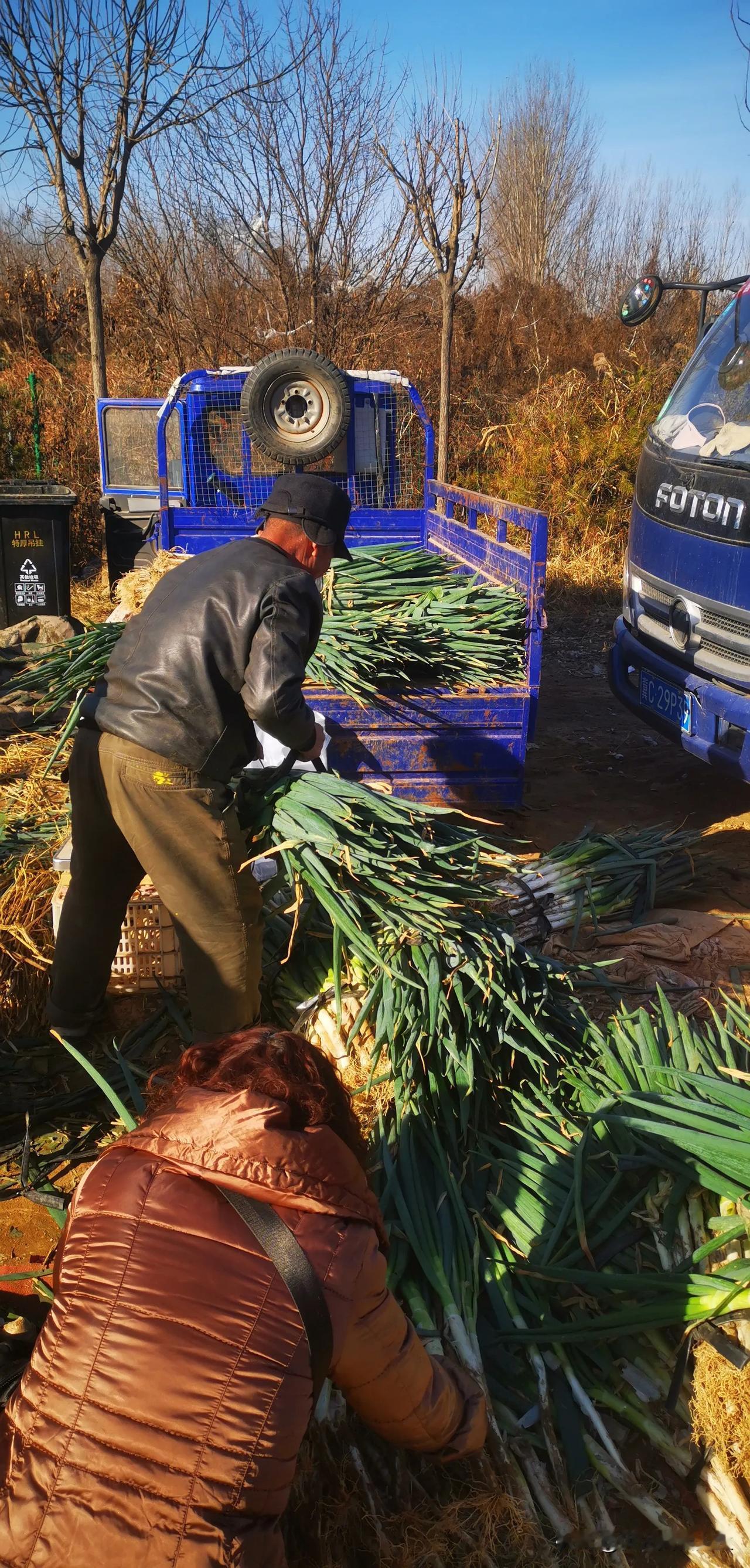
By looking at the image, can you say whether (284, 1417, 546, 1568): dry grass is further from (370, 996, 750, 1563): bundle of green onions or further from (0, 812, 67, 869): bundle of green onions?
(0, 812, 67, 869): bundle of green onions

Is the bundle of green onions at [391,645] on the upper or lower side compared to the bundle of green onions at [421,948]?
upper

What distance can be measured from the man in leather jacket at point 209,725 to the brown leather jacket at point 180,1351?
146 cm

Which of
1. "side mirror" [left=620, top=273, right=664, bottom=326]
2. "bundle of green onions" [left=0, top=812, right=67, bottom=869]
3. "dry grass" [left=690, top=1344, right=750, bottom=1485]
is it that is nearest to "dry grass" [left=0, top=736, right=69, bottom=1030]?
"bundle of green onions" [left=0, top=812, right=67, bottom=869]

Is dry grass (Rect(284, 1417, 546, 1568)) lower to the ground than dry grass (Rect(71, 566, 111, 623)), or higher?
lower

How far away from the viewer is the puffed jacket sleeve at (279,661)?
2.72 meters

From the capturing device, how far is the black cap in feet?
9.42

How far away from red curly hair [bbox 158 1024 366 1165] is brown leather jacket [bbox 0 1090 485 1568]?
0.04 metres

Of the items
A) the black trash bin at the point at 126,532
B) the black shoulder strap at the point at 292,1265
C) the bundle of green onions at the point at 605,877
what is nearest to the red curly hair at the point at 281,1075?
the black shoulder strap at the point at 292,1265

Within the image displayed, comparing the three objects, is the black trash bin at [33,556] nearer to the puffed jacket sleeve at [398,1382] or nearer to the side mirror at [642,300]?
the side mirror at [642,300]

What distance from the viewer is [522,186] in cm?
2077

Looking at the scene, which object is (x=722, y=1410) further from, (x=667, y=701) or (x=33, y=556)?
(x=33, y=556)

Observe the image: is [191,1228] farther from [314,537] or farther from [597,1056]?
[314,537]

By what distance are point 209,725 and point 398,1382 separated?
1.71 metres

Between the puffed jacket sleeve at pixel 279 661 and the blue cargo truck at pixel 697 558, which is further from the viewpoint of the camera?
the blue cargo truck at pixel 697 558
